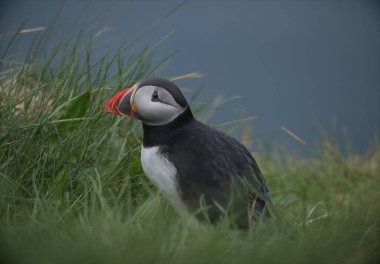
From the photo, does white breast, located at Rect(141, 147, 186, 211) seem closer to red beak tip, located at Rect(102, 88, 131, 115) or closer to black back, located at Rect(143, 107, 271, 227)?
black back, located at Rect(143, 107, 271, 227)

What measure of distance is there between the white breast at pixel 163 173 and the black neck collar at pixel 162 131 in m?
0.04

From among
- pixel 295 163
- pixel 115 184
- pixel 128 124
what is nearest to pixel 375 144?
pixel 295 163

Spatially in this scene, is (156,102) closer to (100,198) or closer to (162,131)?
(162,131)

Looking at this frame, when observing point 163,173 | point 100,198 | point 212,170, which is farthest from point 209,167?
point 100,198

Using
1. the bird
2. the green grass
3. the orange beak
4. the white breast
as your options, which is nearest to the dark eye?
the bird

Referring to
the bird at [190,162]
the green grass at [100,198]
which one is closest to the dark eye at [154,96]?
the bird at [190,162]

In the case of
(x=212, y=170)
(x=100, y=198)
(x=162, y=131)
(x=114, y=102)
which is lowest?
(x=100, y=198)

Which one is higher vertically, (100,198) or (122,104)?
(122,104)

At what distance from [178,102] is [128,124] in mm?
1033

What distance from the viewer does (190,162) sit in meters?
2.81

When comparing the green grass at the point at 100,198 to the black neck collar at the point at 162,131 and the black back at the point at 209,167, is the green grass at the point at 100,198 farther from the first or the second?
the black neck collar at the point at 162,131

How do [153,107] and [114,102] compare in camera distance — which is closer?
[153,107]

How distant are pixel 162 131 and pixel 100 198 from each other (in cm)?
42

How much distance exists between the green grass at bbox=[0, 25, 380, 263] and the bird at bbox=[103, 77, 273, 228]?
0.33 feet
